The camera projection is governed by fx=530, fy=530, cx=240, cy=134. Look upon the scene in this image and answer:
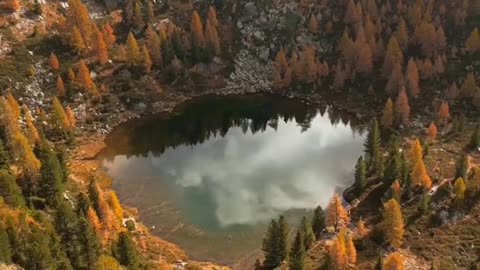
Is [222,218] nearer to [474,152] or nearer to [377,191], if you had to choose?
[377,191]

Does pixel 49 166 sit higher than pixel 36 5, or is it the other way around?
pixel 36 5

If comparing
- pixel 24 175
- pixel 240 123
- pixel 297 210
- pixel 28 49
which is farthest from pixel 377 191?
pixel 28 49

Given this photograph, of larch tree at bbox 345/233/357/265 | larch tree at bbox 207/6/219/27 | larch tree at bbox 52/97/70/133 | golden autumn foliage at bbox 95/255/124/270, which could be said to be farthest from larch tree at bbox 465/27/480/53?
golden autumn foliage at bbox 95/255/124/270

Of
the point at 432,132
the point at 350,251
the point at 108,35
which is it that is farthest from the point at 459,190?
the point at 108,35

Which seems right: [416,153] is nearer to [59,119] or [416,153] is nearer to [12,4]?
[59,119]

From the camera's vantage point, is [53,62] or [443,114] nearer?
[443,114]

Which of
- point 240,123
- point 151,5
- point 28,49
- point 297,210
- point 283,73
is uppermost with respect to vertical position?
point 151,5

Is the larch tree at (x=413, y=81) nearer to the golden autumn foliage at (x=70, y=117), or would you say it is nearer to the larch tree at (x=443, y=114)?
the larch tree at (x=443, y=114)

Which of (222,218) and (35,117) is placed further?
(35,117)
